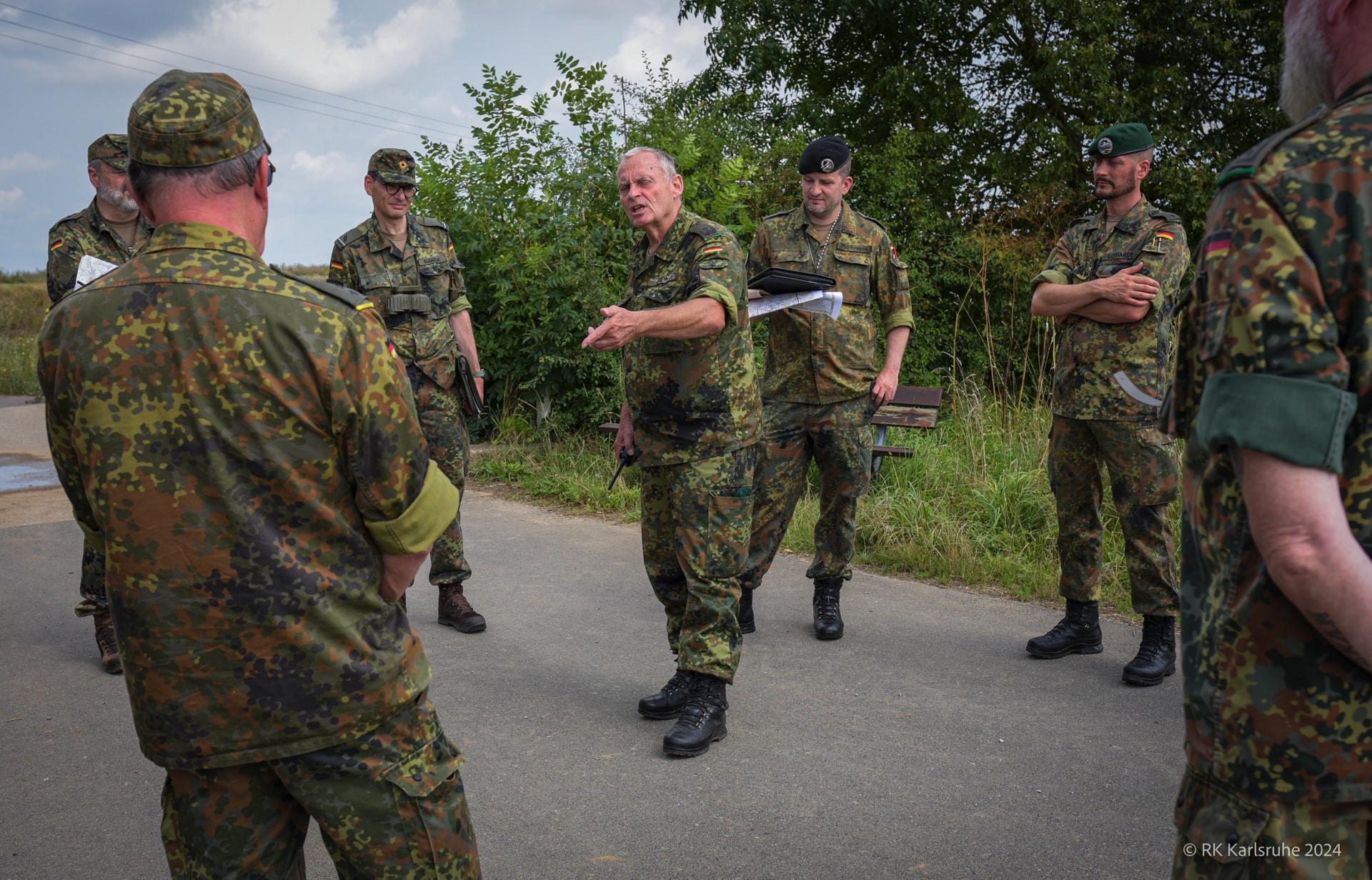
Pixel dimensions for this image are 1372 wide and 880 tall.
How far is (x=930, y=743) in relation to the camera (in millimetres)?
3699

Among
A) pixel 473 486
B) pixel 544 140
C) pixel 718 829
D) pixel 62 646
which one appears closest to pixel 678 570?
pixel 718 829

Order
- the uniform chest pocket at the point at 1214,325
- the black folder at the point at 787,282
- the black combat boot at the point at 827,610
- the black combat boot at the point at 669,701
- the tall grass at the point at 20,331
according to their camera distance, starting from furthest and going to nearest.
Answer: the tall grass at the point at 20,331 < the black combat boot at the point at 827,610 < the black folder at the point at 787,282 < the black combat boot at the point at 669,701 < the uniform chest pocket at the point at 1214,325

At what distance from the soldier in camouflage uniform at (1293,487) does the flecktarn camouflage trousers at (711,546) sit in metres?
2.29

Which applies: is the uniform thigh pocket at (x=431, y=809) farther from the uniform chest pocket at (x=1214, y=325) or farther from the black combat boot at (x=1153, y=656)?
the black combat boot at (x=1153, y=656)

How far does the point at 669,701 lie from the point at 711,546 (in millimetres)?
688

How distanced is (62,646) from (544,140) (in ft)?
20.5

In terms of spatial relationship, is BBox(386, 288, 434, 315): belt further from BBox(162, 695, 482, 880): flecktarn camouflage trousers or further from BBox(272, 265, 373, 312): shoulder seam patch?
BBox(162, 695, 482, 880): flecktarn camouflage trousers

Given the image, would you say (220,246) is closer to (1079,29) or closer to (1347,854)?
(1347,854)

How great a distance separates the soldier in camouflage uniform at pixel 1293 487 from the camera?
1.31m

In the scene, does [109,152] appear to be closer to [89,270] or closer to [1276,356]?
[89,270]

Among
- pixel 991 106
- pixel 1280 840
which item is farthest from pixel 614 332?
pixel 991 106

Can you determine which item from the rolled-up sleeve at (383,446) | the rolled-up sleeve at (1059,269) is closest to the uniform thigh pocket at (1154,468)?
the rolled-up sleeve at (1059,269)

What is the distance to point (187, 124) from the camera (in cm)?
173

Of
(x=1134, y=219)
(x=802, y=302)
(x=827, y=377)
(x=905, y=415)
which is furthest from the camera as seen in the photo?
(x=905, y=415)
